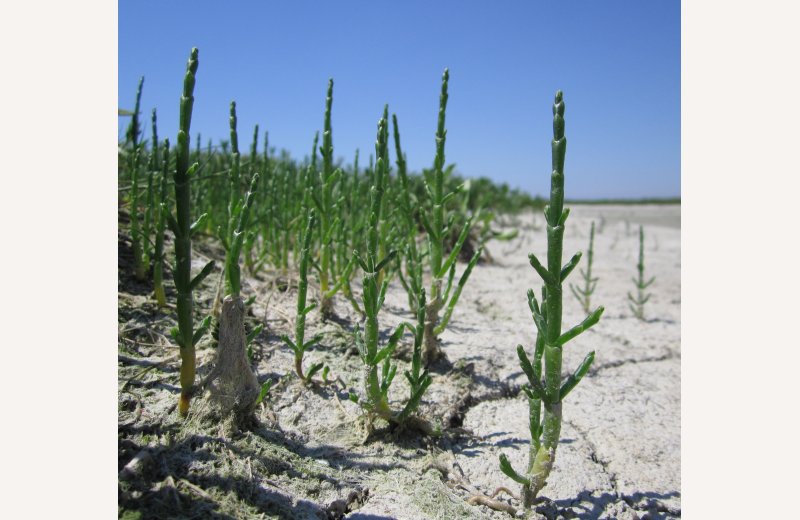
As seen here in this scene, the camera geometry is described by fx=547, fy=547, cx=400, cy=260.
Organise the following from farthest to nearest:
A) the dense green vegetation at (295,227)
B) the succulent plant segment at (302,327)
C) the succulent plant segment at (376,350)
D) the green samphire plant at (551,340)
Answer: the succulent plant segment at (302,327)
the succulent plant segment at (376,350)
the dense green vegetation at (295,227)
the green samphire plant at (551,340)

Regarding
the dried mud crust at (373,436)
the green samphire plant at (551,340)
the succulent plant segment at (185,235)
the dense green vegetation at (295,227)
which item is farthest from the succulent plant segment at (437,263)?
the succulent plant segment at (185,235)

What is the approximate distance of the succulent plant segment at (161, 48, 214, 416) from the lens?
1.08m

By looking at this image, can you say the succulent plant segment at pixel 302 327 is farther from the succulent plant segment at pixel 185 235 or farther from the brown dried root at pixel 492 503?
the brown dried root at pixel 492 503

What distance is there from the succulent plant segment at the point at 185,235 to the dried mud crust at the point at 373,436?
11 centimetres

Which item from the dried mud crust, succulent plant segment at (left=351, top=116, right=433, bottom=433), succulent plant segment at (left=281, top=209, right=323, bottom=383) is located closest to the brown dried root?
the dried mud crust

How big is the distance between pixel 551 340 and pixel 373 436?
59 centimetres

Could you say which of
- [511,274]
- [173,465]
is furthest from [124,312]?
[511,274]

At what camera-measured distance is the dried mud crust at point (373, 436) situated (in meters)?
1.10

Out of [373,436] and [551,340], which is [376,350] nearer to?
[373,436]

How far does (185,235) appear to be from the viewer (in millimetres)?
1146

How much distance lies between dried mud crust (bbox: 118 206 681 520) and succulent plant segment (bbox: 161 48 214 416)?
11cm

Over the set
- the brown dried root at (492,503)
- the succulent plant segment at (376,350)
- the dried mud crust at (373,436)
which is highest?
the succulent plant segment at (376,350)

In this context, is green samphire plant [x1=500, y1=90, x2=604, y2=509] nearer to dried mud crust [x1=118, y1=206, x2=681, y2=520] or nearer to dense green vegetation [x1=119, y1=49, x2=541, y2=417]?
dried mud crust [x1=118, y1=206, x2=681, y2=520]

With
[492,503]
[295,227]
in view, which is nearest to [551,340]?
[492,503]
